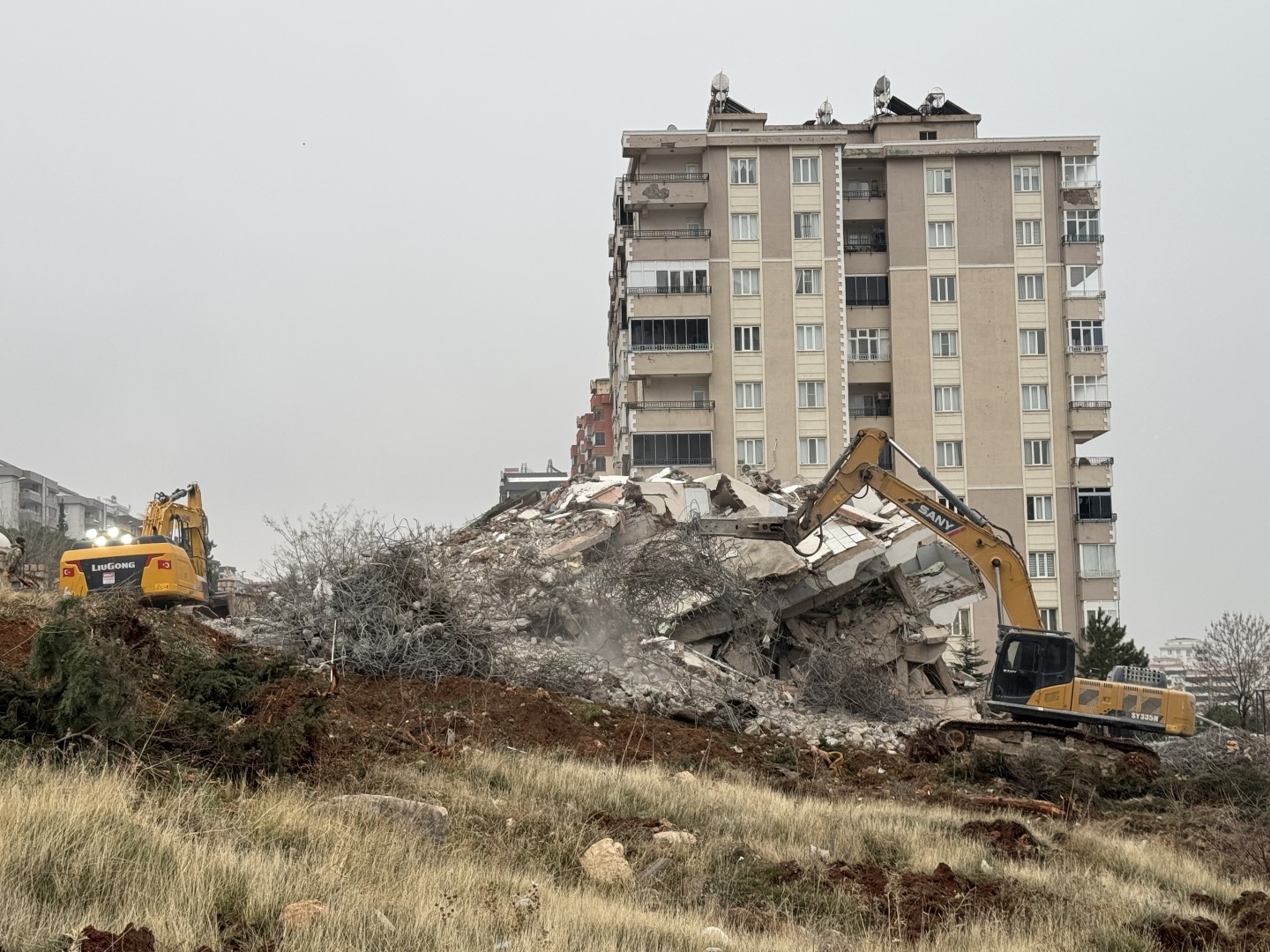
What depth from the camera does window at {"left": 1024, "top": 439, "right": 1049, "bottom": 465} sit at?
50844 mm

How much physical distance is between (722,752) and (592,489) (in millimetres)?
11088

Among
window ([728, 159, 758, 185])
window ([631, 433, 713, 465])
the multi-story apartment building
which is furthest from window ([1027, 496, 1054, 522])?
window ([728, 159, 758, 185])

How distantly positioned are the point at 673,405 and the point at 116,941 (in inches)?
1786

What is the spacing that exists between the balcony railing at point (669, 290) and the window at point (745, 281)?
1.39 meters

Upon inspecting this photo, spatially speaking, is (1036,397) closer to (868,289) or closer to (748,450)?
(868,289)

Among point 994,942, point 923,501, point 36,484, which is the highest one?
point 36,484

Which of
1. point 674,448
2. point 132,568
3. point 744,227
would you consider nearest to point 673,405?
point 674,448

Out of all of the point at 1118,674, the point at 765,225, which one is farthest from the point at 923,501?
the point at 765,225

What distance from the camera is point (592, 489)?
1054 inches

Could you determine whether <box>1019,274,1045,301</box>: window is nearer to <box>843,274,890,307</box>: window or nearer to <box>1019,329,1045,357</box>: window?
<box>1019,329,1045,357</box>: window

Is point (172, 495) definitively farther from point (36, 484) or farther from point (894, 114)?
point (36, 484)

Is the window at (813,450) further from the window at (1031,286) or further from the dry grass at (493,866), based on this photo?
the dry grass at (493,866)

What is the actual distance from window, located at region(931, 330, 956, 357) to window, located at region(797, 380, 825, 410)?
4430mm

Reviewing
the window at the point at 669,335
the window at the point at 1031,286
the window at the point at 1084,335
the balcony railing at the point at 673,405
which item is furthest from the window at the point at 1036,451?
the window at the point at 669,335
